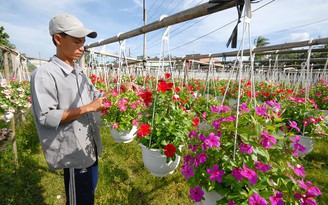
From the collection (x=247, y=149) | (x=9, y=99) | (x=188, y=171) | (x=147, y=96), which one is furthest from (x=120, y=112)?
(x=9, y=99)

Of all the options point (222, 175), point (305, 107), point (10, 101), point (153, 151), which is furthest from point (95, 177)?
point (10, 101)

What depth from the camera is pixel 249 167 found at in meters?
0.86

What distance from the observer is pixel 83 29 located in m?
1.25

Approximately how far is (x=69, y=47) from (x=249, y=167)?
54.8 inches

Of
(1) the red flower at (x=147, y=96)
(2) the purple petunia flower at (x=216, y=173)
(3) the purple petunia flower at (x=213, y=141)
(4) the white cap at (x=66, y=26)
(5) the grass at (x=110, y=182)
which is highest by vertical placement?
(4) the white cap at (x=66, y=26)

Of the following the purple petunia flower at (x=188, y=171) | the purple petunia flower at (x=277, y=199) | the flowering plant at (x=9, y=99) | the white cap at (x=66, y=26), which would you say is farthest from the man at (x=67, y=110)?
the flowering plant at (x=9, y=99)

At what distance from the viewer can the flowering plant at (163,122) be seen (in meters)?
1.57

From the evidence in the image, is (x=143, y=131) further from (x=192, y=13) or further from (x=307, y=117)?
(x=307, y=117)

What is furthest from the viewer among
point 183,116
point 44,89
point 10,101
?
point 10,101

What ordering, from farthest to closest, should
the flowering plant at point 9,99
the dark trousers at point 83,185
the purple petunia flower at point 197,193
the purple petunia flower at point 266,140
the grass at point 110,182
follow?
the flowering plant at point 9,99
the grass at point 110,182
the dark trousers at point 83,185
the purple petunia flower at point 197,193
the purple petunia flower at point 266,140

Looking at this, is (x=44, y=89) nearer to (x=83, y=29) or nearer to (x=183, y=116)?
(x=83, y=29)

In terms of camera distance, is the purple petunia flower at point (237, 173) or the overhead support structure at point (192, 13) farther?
the overhead support structure at point (192, 13)

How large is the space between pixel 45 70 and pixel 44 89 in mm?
145

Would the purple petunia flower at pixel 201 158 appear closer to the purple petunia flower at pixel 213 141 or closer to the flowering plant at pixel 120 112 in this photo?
the purple petunia flower at pixel 213 141
